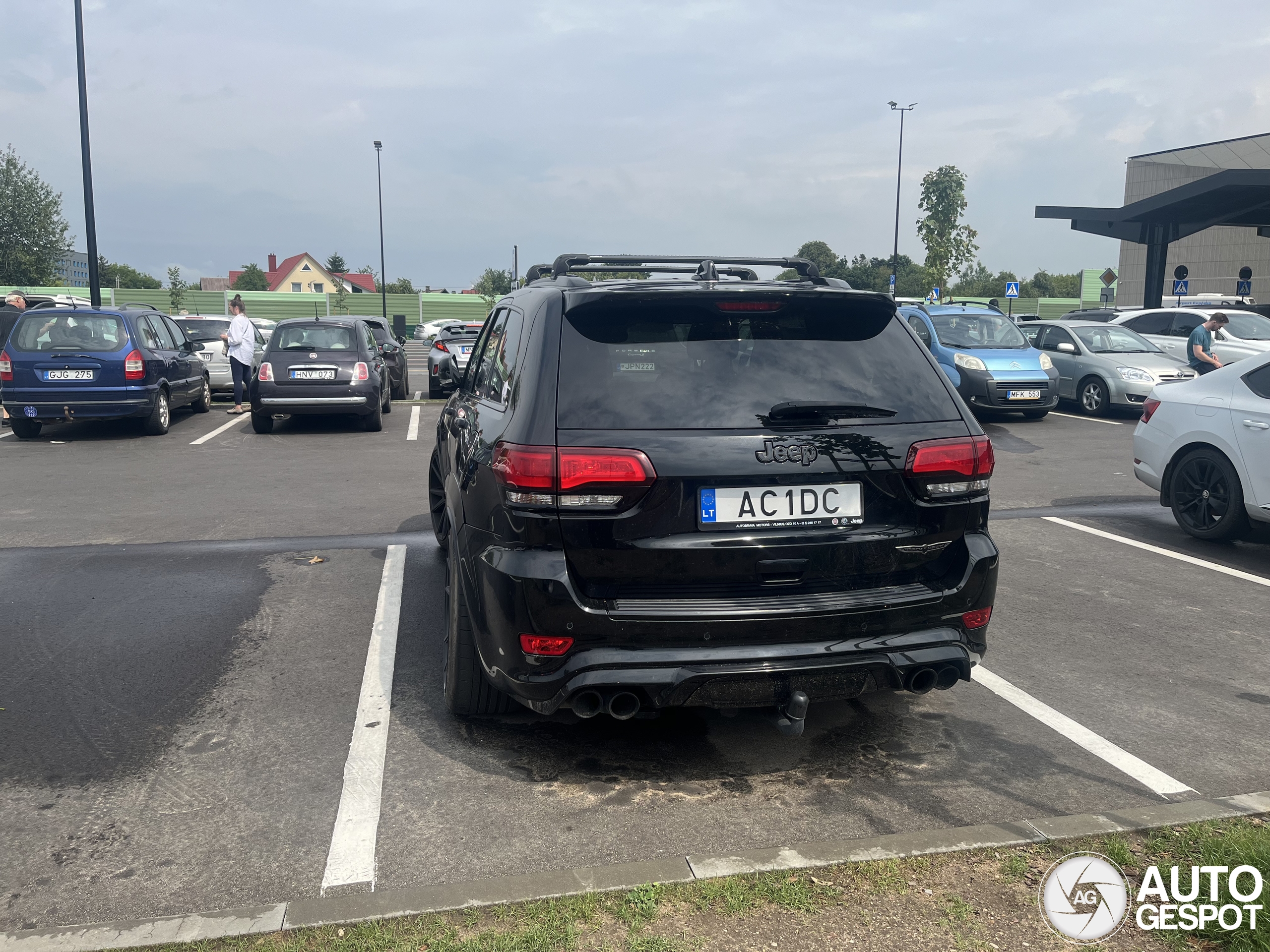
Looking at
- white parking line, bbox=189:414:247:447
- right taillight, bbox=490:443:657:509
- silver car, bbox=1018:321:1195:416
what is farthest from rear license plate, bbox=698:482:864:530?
silver car, bbox=1018:321:1195:416

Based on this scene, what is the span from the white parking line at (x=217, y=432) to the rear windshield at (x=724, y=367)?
1067 cm

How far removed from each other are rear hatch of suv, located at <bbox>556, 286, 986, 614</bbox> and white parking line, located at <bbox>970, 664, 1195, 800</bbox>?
0.99 m

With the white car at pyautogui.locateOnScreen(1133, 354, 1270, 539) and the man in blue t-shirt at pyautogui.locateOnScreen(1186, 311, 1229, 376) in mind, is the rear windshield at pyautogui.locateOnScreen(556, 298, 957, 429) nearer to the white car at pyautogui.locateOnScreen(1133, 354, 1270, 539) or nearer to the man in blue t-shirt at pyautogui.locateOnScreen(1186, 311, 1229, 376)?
the white car at pyautogui.locateOnScreen(1133, 354, 1270, 539)

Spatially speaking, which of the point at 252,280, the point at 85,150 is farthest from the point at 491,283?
the point at 85,150

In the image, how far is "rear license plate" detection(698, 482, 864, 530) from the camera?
3.27 meters

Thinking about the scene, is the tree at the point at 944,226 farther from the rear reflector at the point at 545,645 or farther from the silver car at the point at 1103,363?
the rear reflector at the point at 545,645

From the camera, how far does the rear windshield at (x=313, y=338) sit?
13891 mm

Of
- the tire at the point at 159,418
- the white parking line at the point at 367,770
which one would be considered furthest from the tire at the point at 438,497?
the tire at the point at 159,418

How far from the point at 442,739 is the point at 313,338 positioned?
1119 centimetres

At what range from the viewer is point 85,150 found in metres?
19.3

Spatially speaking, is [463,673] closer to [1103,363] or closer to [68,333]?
[68,333]

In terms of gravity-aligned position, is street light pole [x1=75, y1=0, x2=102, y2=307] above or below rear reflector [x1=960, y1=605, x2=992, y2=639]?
above

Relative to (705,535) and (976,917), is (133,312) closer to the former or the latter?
(705,535)

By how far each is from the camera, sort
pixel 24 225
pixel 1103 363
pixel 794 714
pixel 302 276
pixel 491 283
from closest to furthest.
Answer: pixel 794 714 < pixel 1103 363 < pixel 24 225 < pixel 491 283 < pixel 302 276
